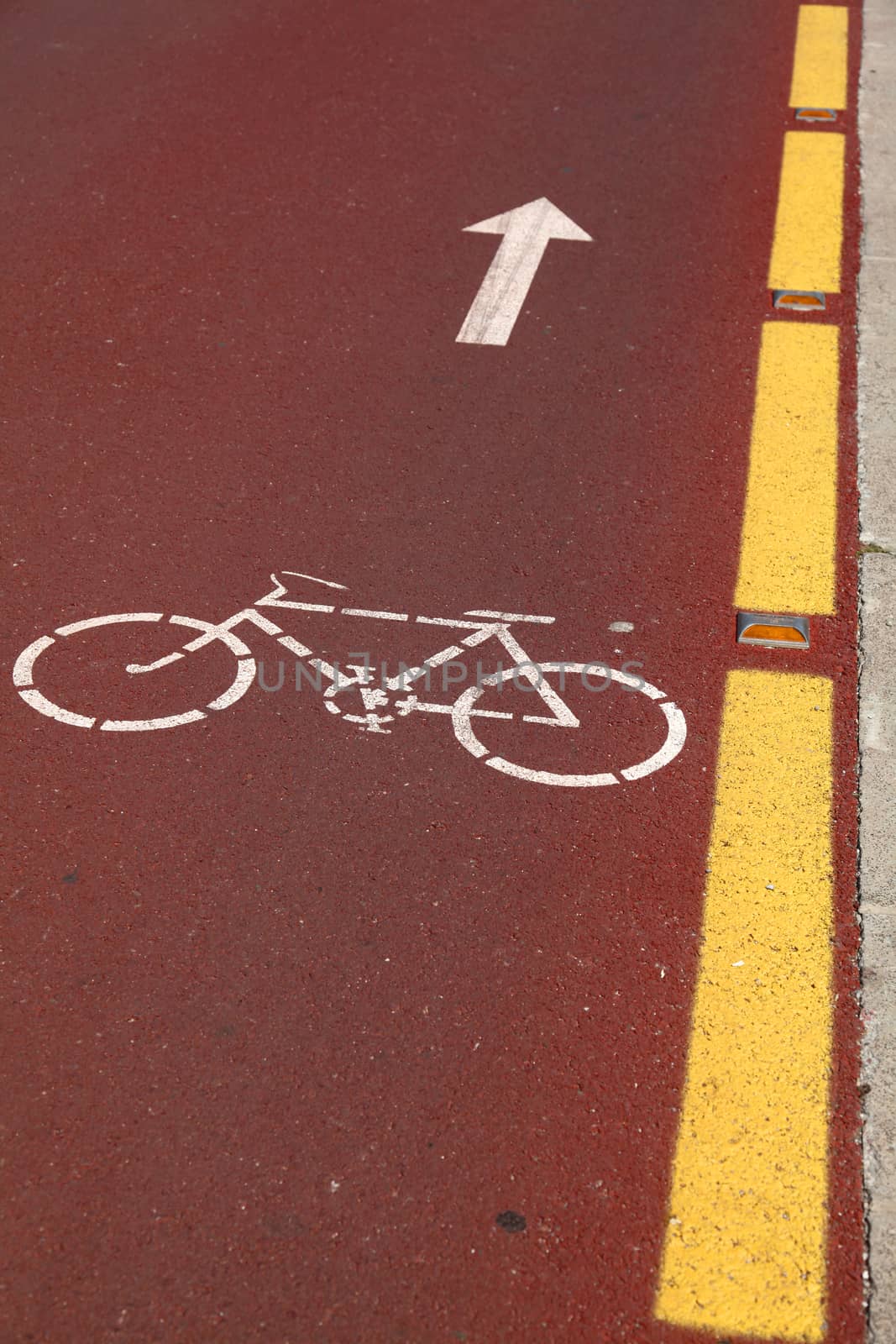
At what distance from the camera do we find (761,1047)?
12.2 feet

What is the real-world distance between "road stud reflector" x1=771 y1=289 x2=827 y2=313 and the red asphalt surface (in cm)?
12

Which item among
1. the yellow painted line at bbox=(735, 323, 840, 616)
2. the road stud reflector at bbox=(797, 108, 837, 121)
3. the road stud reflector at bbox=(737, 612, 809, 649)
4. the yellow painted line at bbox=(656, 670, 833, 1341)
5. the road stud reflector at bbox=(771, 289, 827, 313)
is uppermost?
the road stud reflector at bbox=(797, 108, 837, 121)

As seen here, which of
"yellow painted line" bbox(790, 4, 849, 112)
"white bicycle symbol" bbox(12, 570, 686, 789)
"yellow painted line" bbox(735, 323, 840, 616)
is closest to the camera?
"white bicycle symbol" bbox(12, 570, 686, 789)

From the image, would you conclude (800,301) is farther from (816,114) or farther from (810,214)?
(816,114)

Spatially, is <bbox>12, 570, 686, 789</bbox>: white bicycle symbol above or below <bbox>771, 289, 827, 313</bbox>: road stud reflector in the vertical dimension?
below

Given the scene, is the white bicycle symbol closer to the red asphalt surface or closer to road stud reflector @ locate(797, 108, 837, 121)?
the red asphalt surface

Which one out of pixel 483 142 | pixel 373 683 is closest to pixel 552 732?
pixel 373 683

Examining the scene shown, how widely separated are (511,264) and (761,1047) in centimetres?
488

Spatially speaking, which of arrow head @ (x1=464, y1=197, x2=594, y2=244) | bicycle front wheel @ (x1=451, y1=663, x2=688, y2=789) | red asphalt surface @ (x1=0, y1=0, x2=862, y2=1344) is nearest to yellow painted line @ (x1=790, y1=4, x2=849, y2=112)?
red asphalt surface @ (x1=0, y1=0, x2=862, y2=1344)

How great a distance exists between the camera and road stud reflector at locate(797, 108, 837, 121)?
30.1 ft

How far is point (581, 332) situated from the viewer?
22.9ft

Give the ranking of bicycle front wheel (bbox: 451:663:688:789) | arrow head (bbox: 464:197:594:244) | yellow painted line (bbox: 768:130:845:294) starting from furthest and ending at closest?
arrow head (bbox: 464:197:594:244) → yellow painted line (bbox: 768:130:845:294) → bicycle front wheel (bbox: 451:663:688:789)

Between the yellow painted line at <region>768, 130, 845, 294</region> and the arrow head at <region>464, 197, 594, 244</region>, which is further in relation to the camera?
the arrow head at <region>464, 197, 594, 244</region>

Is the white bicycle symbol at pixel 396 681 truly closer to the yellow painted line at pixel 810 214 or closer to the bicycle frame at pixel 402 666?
the bicycle frame at pixel 402 666
